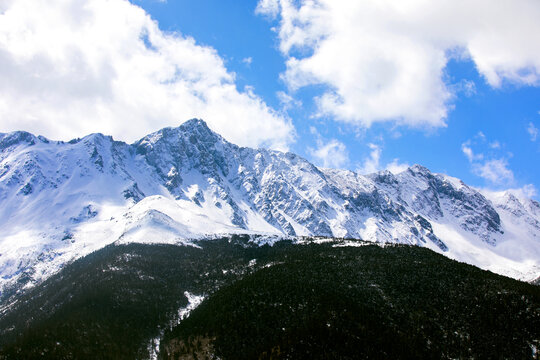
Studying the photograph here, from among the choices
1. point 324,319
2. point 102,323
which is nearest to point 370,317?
point 324,319

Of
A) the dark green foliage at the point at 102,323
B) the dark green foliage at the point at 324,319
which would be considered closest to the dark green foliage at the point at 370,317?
the dark green foliage at the point at 324,319

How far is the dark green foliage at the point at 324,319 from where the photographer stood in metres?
130

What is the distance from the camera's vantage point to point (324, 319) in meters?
138

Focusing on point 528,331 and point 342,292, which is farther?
point 342,292

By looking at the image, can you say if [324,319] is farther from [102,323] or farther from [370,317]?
[102,323]

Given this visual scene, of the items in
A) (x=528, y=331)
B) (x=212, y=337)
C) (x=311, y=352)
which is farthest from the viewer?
(x=212, y=337)

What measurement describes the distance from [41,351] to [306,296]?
88.2m

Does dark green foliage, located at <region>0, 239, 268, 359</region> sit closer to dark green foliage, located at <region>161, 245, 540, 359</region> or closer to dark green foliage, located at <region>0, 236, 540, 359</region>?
dark green foliage, located at <region>0, 236, 540, 359</region>

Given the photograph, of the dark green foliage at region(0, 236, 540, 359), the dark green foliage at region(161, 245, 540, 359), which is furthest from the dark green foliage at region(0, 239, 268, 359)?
the dark green foliage at region(161, 245, 540, 359)

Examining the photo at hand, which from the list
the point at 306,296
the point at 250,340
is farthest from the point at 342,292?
the point at 250,340

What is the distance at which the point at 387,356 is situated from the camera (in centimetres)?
12519

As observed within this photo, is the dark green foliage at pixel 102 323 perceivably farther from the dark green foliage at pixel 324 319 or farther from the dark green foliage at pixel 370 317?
the dark green foliage at pixel 370 317

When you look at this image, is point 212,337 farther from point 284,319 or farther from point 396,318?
point 396,318

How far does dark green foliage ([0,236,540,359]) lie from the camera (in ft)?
427
